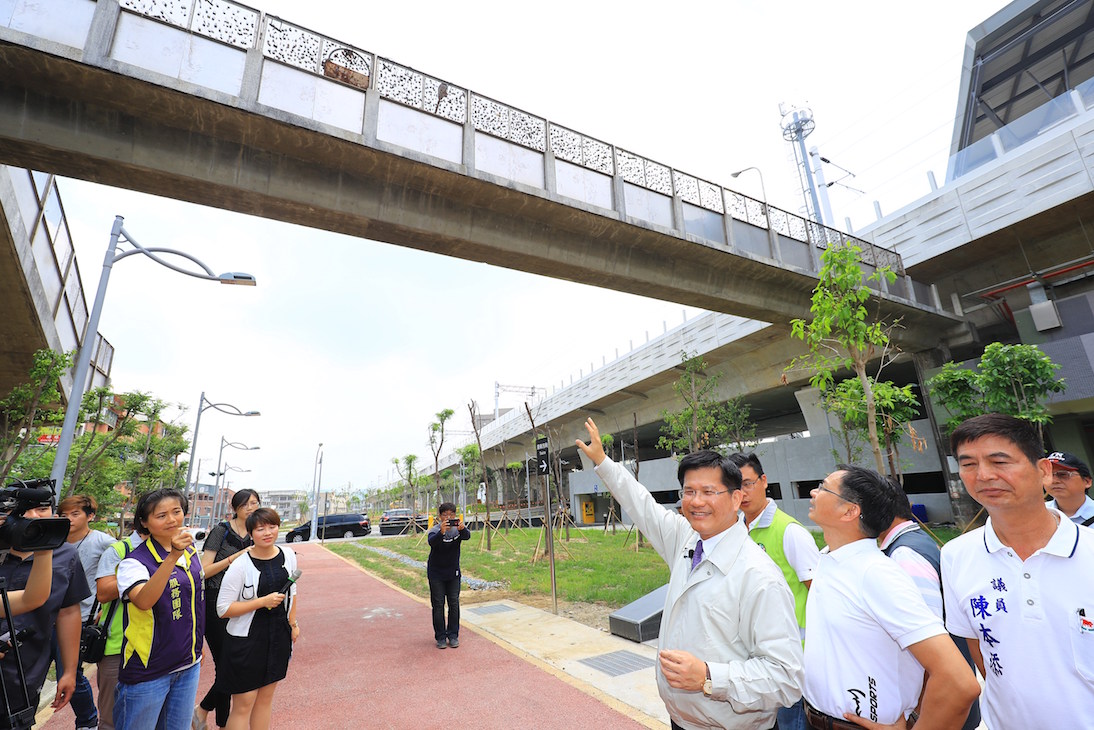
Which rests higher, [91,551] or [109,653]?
[91,551]

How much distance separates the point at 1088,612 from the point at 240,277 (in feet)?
34.4

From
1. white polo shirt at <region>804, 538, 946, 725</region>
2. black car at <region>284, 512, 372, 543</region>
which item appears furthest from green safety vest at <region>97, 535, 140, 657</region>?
black car at <region>284, 512, 372, 543</region>

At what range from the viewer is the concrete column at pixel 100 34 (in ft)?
20.7

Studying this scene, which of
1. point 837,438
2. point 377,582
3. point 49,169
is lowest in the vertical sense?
point 377,582

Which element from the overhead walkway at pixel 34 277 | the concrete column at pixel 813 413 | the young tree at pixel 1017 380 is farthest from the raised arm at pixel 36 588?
the concrete column at pixel 813 413

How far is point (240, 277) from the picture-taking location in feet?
29.3

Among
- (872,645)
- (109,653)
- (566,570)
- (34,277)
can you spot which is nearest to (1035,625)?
(872,645)

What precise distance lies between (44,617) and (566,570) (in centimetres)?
1139

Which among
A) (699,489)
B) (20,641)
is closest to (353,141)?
(20,641)

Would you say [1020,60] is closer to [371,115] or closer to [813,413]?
[813,413]

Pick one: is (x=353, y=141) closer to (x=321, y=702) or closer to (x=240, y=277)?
(x=240, y=277)

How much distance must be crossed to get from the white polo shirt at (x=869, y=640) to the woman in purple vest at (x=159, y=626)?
10.6 ft

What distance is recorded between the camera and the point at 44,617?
2.53 meters

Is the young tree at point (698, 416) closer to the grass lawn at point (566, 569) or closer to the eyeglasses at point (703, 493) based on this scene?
the grass lawn at point (566, 569)
